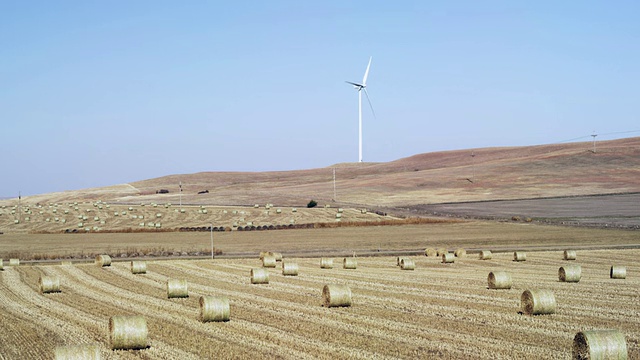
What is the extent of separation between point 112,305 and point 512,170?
5844 inches

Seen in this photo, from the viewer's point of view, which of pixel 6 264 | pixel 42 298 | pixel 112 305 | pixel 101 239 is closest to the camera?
pixel 112 305

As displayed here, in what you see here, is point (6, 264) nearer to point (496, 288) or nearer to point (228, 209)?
point (496, 288)

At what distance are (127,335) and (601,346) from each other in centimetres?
1114

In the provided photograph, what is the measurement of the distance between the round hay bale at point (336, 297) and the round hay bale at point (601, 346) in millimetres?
11499

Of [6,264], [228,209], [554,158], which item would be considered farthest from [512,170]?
[6,264]

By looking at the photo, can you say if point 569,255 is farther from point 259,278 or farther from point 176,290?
point 176,290

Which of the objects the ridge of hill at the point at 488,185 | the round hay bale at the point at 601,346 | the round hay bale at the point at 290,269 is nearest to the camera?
the round hay bale at the point at 601,346

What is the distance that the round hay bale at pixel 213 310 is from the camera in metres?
23.7

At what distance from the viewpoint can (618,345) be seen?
16078 mm

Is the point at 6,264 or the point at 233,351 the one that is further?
the point at 6,264

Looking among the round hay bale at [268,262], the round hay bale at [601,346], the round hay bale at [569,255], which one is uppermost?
the round hay bale at [601,346]

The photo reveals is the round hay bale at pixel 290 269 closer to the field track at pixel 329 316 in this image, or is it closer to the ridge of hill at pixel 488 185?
the field track at pixel 329 316

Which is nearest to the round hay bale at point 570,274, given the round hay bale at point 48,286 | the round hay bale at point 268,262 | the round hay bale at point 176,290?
the round hay bale at point 176,290

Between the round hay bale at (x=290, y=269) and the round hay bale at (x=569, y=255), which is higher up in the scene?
the round hay bale at (x=290, y=269)
